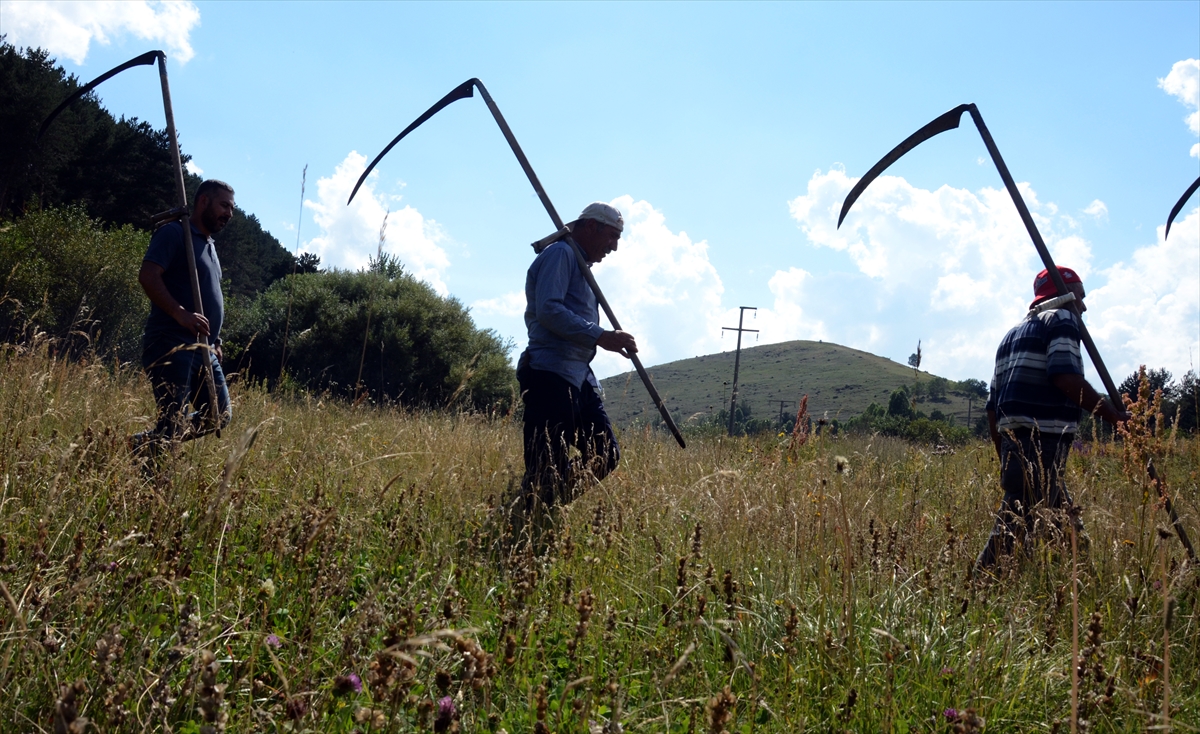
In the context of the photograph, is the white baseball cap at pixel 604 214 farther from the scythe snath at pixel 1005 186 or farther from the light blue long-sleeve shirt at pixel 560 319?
the scythe snath at pixel 1005 186

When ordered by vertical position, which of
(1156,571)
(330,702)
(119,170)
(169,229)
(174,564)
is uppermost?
(119,170)

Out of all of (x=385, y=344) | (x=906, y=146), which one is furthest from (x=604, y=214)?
(x=385, y=344)

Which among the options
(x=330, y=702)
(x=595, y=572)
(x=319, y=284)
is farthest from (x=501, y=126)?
(x=319, y=284)

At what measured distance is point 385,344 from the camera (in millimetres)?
17562

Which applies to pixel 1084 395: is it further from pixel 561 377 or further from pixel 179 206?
pixel 179 206

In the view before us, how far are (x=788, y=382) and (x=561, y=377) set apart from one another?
80.4 metres

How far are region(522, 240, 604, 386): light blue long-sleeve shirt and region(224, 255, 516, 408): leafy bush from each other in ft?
41.3

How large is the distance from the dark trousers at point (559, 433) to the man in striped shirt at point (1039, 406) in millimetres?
1881

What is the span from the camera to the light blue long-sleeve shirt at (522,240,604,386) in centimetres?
411

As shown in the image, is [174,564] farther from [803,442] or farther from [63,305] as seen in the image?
[63,305]

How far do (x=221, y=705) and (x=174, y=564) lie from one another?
1.15m

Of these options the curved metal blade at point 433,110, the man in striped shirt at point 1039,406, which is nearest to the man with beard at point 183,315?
the curved metal blade at point 433,110

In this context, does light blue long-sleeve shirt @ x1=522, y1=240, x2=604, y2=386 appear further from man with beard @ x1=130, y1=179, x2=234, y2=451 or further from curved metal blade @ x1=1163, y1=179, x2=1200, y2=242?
curved metal blade @ x1=1163, y1=179, x2=1200, y2=242

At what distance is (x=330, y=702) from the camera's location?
1.94m
